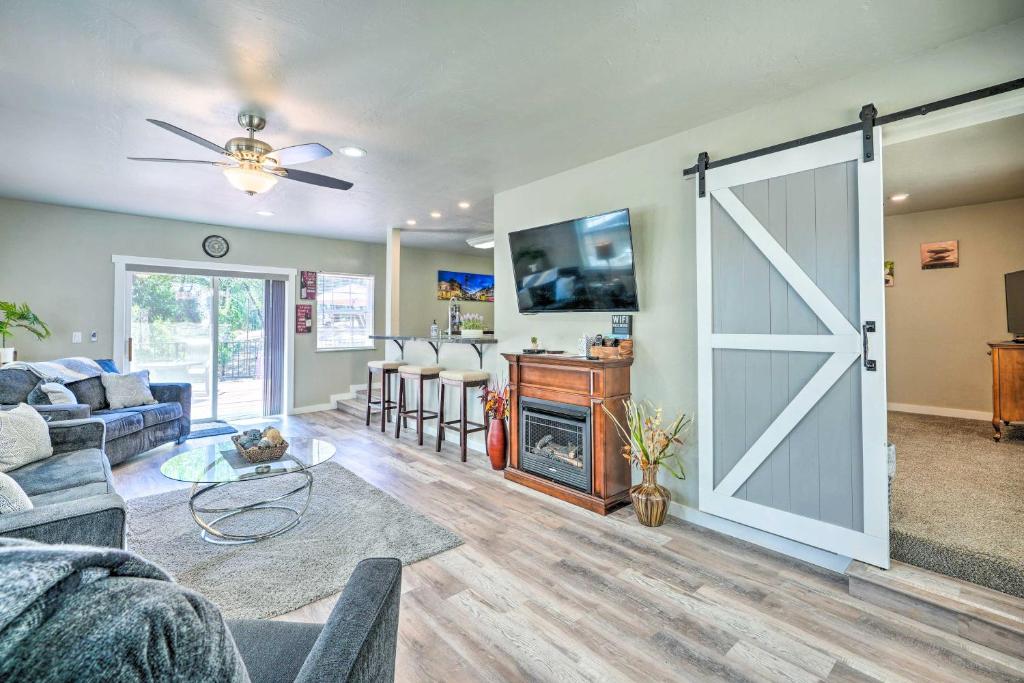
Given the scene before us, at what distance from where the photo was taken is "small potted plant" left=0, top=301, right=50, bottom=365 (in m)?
4.37

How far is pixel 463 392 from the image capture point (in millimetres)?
4418

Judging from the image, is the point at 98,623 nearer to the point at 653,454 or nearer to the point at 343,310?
the point at 653,454

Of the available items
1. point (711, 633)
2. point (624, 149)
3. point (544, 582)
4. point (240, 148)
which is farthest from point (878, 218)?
point (240, 148)

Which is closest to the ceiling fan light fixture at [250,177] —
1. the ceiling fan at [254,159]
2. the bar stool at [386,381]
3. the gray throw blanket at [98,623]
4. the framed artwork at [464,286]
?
the ceiling fan at [254,159]

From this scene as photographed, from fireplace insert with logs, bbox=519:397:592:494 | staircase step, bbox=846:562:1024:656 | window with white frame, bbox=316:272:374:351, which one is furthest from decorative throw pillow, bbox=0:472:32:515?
window with white frame, bbox=316:272:374:351

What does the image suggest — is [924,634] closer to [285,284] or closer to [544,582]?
[544,582]

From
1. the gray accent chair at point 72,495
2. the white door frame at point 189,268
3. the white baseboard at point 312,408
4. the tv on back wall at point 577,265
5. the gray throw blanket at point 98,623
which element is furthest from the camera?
the white baseboard at point 312,408

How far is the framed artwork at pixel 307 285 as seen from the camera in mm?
6848

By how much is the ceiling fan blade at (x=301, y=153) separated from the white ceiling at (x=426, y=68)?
289mm

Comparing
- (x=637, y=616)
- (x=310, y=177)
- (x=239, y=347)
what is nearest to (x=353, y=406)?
(x=239, y=347)

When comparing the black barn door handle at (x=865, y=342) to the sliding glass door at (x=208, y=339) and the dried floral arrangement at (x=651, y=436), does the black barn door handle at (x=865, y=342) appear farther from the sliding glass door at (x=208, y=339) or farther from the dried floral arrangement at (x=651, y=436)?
the sliding glass door at (x=208, y=339)

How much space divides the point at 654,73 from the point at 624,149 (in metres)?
1.04

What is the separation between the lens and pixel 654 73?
2.39m

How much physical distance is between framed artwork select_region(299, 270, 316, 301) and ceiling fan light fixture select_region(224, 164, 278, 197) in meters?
4.14
